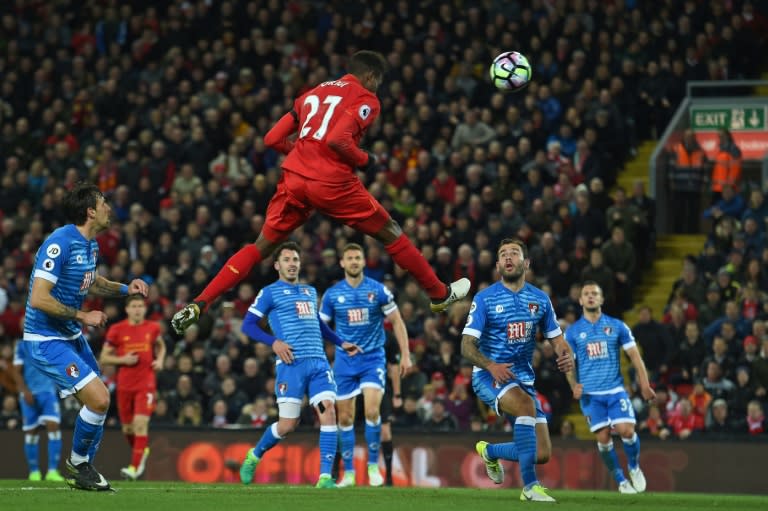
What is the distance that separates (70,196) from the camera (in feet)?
38.8

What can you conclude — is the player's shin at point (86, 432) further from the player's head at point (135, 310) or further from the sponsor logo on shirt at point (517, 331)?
the player's head at point (135, 310)

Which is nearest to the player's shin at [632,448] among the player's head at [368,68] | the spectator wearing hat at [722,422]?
the spectator wearing hat at [722,422]

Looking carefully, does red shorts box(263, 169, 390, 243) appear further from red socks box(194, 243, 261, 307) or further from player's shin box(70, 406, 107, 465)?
player's shin box(70, 406, 107, 465)

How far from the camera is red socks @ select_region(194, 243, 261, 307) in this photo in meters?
11.3

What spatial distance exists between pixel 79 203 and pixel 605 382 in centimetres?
694

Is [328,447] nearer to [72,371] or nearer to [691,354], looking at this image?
[72,371]

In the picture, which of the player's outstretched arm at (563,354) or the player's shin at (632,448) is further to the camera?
the player's shin at (632,448)

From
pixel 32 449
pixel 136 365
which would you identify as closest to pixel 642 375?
pixel 136 365

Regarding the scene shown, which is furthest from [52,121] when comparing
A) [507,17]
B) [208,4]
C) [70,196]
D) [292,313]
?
[70,196]

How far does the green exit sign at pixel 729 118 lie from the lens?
2212 cm

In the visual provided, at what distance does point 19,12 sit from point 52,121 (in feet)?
13.3

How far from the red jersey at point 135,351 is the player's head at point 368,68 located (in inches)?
291

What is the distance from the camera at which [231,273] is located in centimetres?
1140

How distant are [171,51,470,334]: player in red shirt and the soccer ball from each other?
2.16 m
